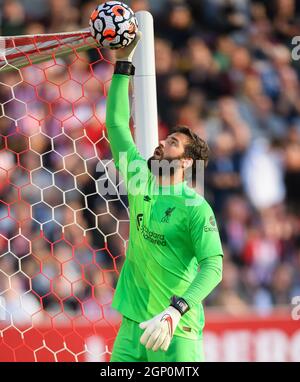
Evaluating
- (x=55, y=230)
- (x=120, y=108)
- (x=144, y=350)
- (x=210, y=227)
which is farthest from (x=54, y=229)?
(x=210, y=227)

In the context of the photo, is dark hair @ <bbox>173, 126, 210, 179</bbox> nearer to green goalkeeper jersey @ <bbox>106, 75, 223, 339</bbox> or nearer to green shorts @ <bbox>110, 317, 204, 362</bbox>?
green goalkeeper jersey @ <bbox>106, 75, 223, 339</bbox>

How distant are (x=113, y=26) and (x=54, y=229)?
2.67m

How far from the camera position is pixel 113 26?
12.7ft

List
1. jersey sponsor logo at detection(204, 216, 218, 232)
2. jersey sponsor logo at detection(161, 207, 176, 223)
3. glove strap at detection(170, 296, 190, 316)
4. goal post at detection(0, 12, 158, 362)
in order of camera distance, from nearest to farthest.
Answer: glove strap at detection(170, 296, 190, 316)
jersey sponsor logo at detection(204, 216, 218, 232)
jersey sponsor logo at detection(161, 207, 176, 223)
goal post at detection(0, 12, 158, 362)

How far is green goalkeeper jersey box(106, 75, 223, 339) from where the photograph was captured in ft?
12.2

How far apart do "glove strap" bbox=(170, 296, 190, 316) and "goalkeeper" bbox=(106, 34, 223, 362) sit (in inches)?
3.6

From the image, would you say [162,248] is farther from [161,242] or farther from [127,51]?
[127,51]

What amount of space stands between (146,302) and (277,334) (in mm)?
2561

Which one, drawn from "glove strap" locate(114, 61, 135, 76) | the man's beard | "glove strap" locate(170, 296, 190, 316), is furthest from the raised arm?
"glove strap" locate(170, 296, 190, 316)

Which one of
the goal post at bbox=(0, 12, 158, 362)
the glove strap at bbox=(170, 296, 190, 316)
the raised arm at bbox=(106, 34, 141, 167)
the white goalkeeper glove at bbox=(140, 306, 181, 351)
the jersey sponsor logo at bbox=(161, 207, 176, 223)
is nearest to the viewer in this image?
the white goalkeeper glove at bbox=(140, 306, 181, 351)

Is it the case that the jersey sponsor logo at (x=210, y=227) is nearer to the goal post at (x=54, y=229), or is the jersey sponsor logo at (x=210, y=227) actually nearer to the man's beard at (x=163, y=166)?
the man's beard at (x=163, y=166)

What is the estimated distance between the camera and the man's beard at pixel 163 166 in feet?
12.5

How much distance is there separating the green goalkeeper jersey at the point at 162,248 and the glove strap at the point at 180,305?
19 centimetres

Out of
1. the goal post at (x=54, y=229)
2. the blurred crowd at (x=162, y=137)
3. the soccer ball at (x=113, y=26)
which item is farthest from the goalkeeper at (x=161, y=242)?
the blurred crowd at (x=162, y=137)
